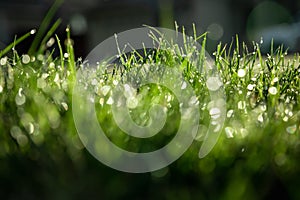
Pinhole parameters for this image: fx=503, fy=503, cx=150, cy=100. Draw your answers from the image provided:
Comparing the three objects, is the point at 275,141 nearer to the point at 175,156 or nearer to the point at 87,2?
the point at 175,156

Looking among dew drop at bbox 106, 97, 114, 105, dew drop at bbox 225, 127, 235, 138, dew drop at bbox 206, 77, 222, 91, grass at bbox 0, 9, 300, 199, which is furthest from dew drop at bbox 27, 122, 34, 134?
dew drop at bbox 206, 77, 222, 91

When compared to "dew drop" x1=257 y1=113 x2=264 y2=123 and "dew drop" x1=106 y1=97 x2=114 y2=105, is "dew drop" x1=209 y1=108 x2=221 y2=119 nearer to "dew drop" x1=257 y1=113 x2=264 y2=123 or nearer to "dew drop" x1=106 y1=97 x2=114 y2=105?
"dew drop" x1=257 y1=113 x2=264 y2=123

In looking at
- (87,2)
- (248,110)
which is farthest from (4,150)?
(87,2)

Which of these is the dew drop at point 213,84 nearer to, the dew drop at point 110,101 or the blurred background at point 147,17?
the dew drop at point 110,101

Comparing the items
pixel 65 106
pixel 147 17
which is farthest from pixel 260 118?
pixel 147 17

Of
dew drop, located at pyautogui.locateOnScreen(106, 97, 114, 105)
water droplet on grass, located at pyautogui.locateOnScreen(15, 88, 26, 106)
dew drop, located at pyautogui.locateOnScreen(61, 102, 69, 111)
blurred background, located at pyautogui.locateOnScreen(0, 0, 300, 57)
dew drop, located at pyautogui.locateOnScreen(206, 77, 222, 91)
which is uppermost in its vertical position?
blurred background, located at pyautogui.locateOnScreen(0, 0, 300, 57)

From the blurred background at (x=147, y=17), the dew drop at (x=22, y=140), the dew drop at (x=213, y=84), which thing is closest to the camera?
the dew drop at (x=22, y=140)

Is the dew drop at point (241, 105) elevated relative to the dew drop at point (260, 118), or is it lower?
elevated

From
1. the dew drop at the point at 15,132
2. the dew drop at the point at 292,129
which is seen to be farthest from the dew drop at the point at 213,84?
the dew drop at the point at 15,132

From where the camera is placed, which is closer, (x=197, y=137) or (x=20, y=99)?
(x=197, y=137)

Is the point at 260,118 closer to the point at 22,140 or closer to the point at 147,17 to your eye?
the point at 22,140
